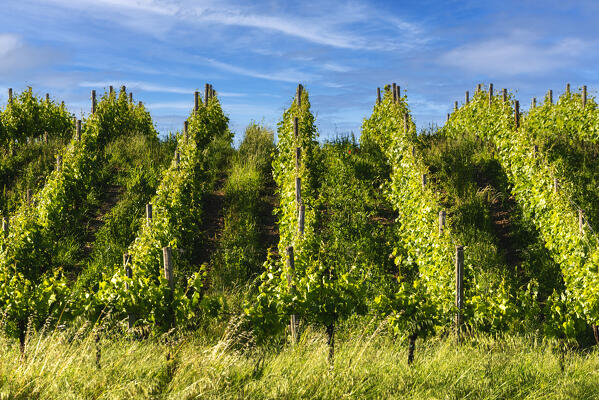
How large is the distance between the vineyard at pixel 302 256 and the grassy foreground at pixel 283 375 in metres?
0.03

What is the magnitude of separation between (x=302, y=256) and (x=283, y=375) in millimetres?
3071

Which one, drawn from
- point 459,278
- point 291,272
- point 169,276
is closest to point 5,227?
point 169,276

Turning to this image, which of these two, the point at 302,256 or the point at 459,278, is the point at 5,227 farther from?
the point at 459,278

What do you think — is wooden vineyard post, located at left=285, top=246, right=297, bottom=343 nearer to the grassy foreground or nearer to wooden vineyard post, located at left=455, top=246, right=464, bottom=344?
the grassy foreground

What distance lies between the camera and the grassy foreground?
159 inches

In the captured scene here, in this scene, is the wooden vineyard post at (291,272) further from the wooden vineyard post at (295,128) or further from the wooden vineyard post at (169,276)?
the wooden vineyard post at (295,128)

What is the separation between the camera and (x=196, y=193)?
38.3 ft

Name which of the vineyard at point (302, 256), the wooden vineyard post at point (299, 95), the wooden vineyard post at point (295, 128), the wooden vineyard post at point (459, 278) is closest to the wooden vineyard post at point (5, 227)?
the vineyard at point (302, 256)

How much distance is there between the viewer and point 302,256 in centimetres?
743

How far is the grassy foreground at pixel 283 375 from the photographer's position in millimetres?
4043

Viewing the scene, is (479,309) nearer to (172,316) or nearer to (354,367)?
(354,367)

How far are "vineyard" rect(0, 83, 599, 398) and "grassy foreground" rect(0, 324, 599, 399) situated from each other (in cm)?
3

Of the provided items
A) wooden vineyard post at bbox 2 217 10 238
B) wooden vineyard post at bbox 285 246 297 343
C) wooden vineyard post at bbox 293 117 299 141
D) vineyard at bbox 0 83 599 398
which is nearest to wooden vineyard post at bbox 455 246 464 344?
vineyard at bbox 0 83 599 398

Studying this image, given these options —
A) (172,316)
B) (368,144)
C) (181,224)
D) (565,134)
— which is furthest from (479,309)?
(565,134)
